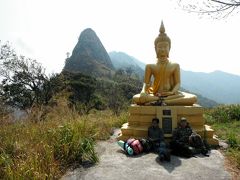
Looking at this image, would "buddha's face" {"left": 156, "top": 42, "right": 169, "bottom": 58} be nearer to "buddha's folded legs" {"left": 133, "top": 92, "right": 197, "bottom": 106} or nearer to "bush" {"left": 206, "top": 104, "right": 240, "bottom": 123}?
"buddha's folded legs" {"left": 133, "top": 92, "right": 197, "bottom": 106}

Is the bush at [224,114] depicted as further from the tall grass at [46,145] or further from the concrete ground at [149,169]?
the tall grass at [46,145]

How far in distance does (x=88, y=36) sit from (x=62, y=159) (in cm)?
10154

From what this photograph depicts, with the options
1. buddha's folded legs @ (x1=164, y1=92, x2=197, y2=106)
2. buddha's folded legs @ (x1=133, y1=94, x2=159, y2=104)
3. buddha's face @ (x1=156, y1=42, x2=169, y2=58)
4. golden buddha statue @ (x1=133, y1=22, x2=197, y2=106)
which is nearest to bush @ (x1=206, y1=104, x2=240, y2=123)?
golden buddha statue @ (x1=133, y1=22, x2=197, y2=106)

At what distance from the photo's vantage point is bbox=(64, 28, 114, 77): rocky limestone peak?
7425 centimetres

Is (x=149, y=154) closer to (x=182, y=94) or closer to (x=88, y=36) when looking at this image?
(x=182, y=94)

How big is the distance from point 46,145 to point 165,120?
321 centimetres

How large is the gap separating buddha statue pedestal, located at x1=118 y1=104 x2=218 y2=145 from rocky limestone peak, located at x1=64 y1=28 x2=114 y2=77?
161 ft

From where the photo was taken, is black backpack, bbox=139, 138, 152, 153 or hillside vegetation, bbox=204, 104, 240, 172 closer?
black backpack, bbox=139, 138, 152, 153

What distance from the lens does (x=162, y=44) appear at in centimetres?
947

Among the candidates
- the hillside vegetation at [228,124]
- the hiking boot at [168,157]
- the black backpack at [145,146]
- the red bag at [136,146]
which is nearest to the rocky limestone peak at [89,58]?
the hillside vegetation at [228,124]

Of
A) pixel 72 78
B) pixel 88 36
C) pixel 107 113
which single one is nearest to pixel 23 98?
pixel 72 78

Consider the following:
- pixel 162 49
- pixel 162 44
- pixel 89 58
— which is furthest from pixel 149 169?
pixel 89 58

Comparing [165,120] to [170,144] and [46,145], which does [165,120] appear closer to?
[170,144]

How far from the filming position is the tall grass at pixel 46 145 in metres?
5.49
